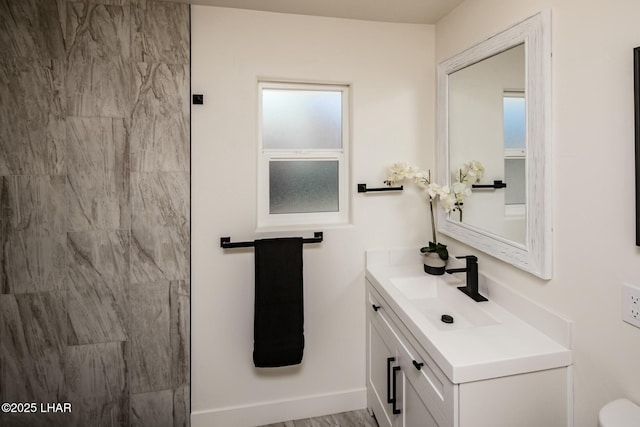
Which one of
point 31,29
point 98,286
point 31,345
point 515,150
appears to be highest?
point 31,29

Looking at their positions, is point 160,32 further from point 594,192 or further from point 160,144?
point 594,192

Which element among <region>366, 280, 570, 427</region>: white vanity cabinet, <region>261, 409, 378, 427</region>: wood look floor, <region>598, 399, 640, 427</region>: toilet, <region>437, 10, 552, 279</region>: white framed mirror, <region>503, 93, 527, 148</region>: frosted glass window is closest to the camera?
<region>598, 399, 640, 427</region>: toilet

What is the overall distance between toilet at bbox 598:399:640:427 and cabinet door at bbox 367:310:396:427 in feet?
2.72

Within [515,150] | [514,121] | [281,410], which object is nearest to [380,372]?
[281,410]

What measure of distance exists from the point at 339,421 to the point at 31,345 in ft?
5.66

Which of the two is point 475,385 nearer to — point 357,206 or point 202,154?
point 357,206

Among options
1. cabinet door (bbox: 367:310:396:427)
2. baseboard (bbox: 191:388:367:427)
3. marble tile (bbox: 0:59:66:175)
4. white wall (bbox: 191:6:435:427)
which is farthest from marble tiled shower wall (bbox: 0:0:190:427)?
cabinet door (bbox: 367:310:396:427)

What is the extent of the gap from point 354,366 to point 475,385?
1112 mm

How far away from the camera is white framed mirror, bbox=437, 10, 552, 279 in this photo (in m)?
1.32

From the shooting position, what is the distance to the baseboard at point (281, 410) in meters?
1.98

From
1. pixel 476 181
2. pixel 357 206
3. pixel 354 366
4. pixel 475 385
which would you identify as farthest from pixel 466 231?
pixel 354 366

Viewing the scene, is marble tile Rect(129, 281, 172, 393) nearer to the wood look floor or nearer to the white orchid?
the wood look floor

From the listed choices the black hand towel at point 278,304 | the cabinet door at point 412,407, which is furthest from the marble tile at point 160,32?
the cabinet door at point 412,407

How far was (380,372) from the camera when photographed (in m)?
1.90
